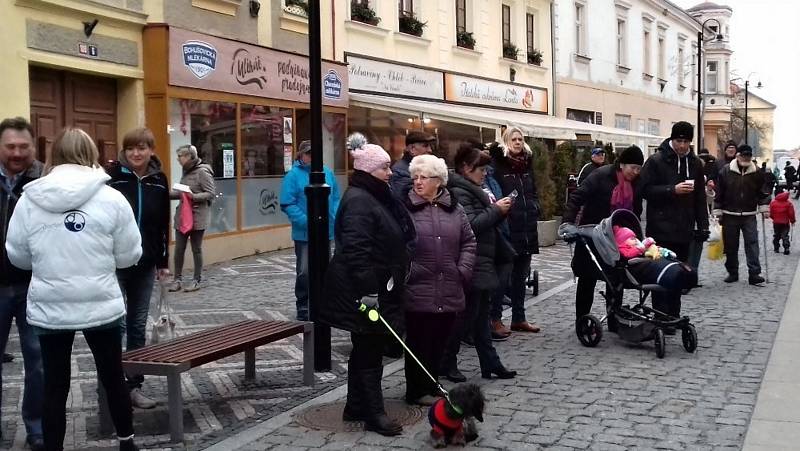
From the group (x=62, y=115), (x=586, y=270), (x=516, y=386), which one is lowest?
(x=516, y=386)

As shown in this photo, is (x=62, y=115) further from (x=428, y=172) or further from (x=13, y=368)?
(x=428, y=172)

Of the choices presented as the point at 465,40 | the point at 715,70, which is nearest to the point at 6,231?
the point at 465,40

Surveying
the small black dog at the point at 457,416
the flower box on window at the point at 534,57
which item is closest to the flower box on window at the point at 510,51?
the flower box on window at the point at 534,57

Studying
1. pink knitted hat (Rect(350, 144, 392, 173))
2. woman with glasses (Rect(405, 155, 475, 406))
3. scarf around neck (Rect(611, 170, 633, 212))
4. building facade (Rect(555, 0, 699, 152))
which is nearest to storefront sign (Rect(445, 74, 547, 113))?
building facade (Rect(555, 0, 699, 152))

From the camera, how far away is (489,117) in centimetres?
2030

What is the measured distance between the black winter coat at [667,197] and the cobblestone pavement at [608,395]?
94 cm

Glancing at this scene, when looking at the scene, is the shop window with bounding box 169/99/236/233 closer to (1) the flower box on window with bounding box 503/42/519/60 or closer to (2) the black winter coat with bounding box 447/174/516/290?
(2) the black winter coat with bounding box 447/174/516/290

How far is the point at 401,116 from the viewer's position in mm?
20250

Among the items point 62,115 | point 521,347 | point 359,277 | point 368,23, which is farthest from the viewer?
point 368,23

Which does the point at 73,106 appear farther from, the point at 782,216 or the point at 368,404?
the point at 782,216

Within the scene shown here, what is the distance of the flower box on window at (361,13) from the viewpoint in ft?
61.0

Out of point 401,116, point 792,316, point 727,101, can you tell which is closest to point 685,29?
point 727,101

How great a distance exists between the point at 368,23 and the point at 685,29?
27.9 m

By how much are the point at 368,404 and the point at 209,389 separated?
1537 mm
